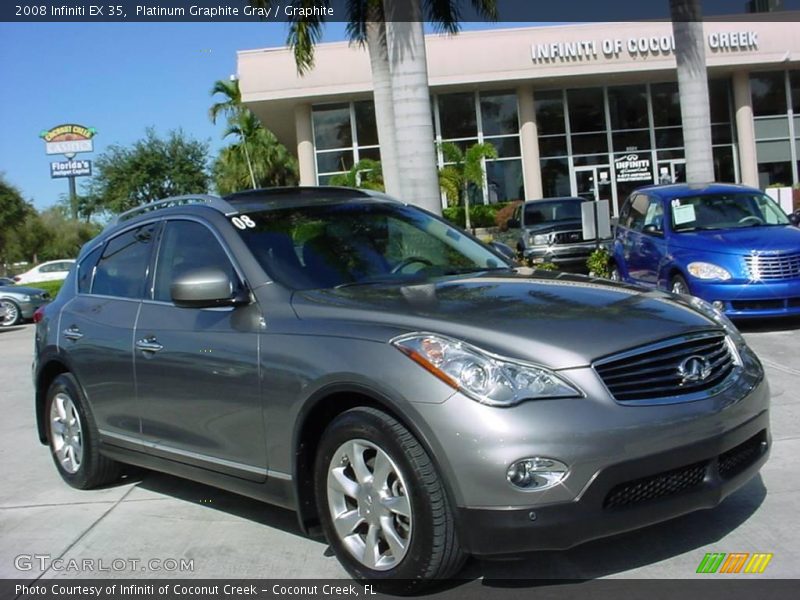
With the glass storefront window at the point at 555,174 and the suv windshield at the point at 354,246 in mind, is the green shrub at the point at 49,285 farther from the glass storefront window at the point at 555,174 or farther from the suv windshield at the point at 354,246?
the suv windshield at the point at 354,246

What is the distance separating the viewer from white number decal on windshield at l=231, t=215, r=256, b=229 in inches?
190

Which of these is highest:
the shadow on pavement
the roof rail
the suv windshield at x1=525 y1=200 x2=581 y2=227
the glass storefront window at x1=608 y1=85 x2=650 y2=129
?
the glass storefront window at x1=608 y1=85 x2=650 y2=129

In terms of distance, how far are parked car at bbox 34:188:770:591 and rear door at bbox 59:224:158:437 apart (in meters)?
0.03

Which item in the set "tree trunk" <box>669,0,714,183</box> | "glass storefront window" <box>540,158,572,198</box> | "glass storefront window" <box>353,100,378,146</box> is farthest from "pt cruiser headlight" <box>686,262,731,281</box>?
"glass storefront window" <box>540,158,572,198</box>

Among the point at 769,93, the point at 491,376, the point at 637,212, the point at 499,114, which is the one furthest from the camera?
the point at 769,93

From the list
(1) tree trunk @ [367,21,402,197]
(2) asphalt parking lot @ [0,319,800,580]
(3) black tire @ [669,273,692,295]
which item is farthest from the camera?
(1) tree trunk @ [367,21,402,197]

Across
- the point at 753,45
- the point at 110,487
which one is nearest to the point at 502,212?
the point at 753,45

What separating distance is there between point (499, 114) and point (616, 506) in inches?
1182

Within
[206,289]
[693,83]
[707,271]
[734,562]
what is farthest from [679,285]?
[206,289]

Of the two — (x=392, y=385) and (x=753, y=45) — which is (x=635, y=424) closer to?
(x=392, y=385)

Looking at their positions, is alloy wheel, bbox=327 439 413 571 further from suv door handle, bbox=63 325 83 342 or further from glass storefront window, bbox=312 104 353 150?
glass storefront window, bbox=312 104 353 150

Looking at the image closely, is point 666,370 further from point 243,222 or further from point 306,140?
point 306,140

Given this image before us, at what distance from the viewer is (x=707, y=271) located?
1003cm

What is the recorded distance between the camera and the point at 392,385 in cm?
361
